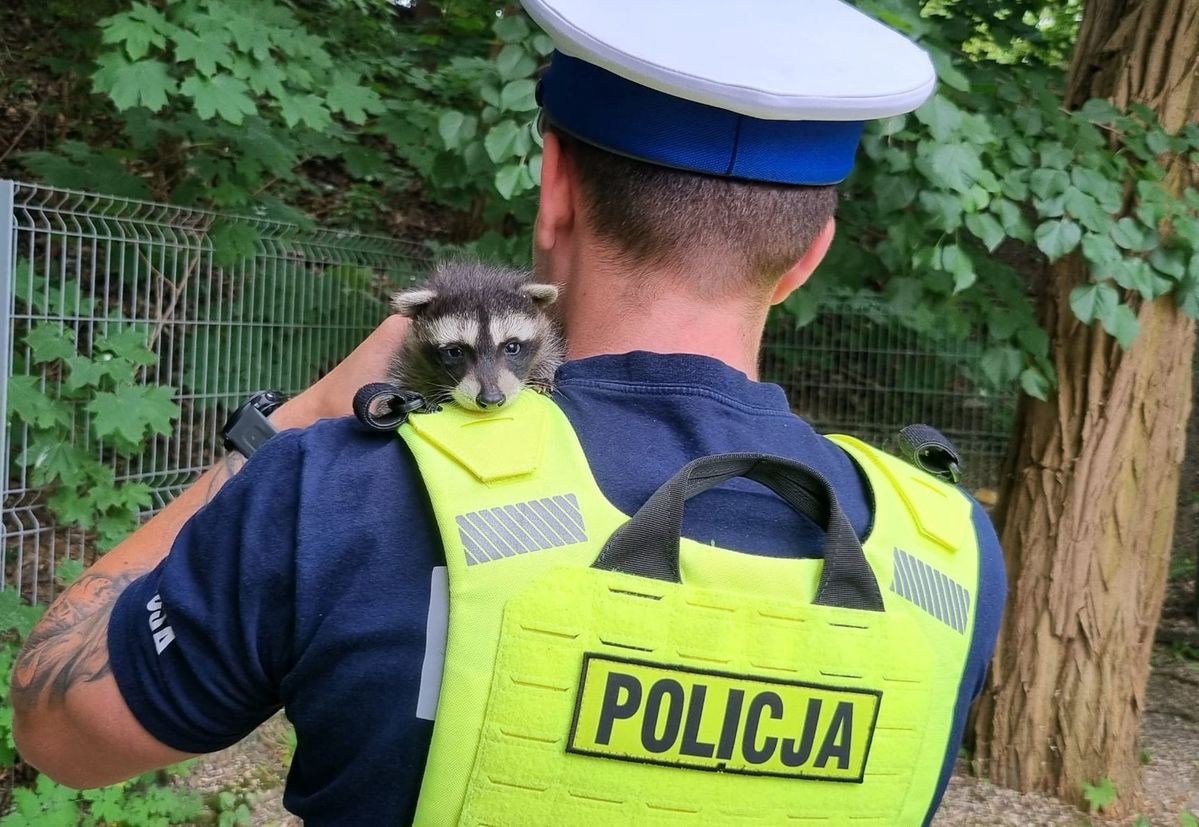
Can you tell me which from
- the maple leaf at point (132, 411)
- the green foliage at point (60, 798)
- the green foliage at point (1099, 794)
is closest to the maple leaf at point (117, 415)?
the maple leaf at point (132, 411)

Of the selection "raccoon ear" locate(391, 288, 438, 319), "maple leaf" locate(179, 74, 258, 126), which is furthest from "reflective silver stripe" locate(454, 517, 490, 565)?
"maple leaf" locate(179, 74, 258, 126)

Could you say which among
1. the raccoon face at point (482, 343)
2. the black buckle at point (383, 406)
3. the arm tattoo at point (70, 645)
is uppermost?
the black buckle at point (383, 406)

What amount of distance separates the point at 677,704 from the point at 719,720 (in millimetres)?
58

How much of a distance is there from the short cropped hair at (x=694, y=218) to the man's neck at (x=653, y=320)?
3 centimetres

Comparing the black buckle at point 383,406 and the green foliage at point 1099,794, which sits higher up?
the black buckle at point 383,406

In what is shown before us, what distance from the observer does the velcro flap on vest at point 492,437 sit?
49.7 inches

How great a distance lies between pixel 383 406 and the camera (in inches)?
54.3

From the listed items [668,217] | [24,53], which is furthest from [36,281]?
[24,53]

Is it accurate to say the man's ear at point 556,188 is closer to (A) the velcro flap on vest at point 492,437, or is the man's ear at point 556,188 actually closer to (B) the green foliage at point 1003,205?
(A) the velcro flap on vest at point 492,437

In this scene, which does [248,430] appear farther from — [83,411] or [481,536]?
[83,411]

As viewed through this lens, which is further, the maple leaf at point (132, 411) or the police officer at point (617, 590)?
the maple leaf at point (132, 411)

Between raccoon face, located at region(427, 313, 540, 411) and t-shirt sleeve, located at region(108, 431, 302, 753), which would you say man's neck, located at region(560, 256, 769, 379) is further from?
raccoon face, located at region(427, 313, 540, 411)

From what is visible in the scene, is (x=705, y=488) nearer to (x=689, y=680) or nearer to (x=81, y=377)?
(x=689, y=680)

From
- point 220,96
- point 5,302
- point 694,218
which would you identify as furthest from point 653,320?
point 5,302
